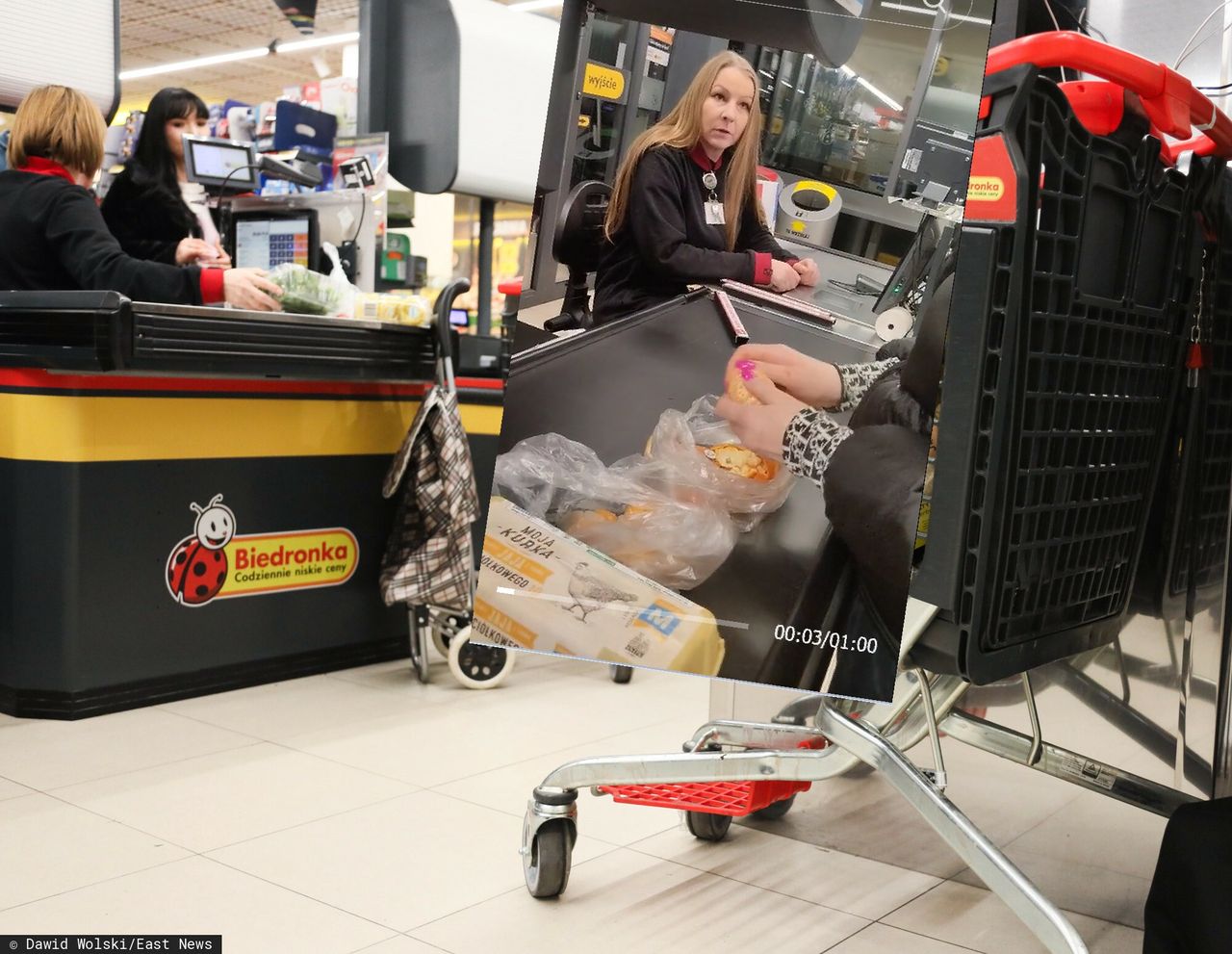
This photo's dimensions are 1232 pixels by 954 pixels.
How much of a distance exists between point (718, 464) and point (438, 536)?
1839 millimetres

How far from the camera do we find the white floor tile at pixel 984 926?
1733 mm

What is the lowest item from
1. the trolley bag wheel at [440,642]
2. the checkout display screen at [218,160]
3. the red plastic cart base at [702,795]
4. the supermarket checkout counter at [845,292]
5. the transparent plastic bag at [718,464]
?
the trolley bag wheel at [440,642]

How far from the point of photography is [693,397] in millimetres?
1401

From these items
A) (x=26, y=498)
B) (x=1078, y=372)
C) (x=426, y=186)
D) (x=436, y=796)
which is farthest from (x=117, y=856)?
(x=426, y=186)

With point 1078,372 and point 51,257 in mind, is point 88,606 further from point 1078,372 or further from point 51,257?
point 1078,372

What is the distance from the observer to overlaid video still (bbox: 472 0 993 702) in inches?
52.4

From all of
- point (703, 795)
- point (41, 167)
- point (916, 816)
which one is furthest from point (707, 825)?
point (41, 167)

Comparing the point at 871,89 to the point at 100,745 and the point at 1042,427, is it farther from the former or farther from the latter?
the point at 100,745

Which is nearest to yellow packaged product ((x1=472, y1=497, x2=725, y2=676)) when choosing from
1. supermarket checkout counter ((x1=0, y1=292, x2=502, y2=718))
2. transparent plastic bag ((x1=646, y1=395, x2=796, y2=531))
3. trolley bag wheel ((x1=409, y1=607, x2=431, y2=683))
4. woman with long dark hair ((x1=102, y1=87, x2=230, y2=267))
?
transparent plastic bag ((x1=646, y1=395, x2=796, y2=531))

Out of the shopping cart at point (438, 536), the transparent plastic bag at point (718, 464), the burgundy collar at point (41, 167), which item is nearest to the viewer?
the transparent plastic bag at point (718, 464)

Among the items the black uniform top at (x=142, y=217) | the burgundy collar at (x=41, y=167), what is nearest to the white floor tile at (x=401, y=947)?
the burgundy collar at (x=41, y=167)

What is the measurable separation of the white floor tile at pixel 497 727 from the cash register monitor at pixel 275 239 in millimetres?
1894

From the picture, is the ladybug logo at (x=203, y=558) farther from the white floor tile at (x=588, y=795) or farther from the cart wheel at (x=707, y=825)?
the cart wheel at (x=707, y=825)

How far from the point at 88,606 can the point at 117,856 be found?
0.92 m
